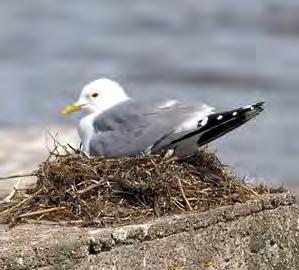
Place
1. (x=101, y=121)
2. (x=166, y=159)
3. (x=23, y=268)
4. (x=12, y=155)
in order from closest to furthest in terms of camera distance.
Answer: (x=23, y=268)
(x=166, y=159)
(x=101, y=121)
(x=12, y=155)

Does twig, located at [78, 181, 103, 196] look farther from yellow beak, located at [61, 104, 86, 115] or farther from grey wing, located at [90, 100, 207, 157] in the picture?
yellow beak, located at [61, 104, 86, 115]

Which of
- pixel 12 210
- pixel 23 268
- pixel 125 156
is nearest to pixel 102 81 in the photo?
pixel 125 156

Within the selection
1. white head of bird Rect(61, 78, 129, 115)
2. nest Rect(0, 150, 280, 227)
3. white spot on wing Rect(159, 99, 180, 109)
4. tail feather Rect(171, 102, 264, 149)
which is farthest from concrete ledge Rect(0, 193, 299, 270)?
white head of bird Rect(61, 78, 129, 115)

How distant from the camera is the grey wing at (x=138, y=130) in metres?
4.55

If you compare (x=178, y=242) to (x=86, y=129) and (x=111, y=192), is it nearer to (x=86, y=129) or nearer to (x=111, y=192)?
(x=111, y=192)

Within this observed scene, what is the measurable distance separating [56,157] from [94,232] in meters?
0.51

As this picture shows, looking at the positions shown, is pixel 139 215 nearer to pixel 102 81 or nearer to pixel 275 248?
pixel 275 248

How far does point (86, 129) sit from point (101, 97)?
218mm

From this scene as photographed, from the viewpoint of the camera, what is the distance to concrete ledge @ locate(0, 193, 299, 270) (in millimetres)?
3861

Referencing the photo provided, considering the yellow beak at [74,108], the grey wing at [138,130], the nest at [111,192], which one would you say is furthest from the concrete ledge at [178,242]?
the yellow beak at [74,108]

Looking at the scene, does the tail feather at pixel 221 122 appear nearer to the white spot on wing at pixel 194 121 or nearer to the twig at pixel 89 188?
the white spot on wing at pixel 194 121

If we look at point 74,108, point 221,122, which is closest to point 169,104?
point 221,122

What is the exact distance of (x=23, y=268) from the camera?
12.5 ft

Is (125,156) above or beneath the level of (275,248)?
above
